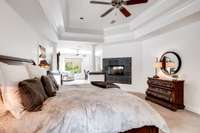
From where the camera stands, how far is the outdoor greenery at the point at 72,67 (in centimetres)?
1438

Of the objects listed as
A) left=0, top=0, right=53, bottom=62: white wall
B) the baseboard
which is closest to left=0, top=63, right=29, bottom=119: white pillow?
left=0, top=0, right=53, bottom=62: white wall

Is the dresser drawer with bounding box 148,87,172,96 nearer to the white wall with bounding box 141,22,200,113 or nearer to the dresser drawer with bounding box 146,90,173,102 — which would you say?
the dresser drawer with bounding box 146,90,173,102

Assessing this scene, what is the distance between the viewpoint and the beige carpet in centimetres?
293

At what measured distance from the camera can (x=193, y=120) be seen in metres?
3.46

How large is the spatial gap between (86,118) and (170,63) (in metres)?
4.02

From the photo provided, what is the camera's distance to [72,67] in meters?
14.6

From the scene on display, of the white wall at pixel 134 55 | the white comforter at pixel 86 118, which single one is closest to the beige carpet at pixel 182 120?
the white comforter at pixel 86 118

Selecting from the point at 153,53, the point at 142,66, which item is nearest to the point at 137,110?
the point at 153,53

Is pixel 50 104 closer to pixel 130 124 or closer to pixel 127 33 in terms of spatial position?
pixel 130 124

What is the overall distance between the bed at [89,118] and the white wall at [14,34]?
137 cm

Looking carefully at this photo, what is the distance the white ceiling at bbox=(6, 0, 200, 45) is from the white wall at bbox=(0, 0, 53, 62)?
14 cm

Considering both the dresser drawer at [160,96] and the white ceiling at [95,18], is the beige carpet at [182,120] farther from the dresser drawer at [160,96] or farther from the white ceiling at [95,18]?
the white ceiling at [95,18]

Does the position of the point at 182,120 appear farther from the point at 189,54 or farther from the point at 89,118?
the point at 89,118

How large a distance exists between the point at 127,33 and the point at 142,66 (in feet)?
5.64
